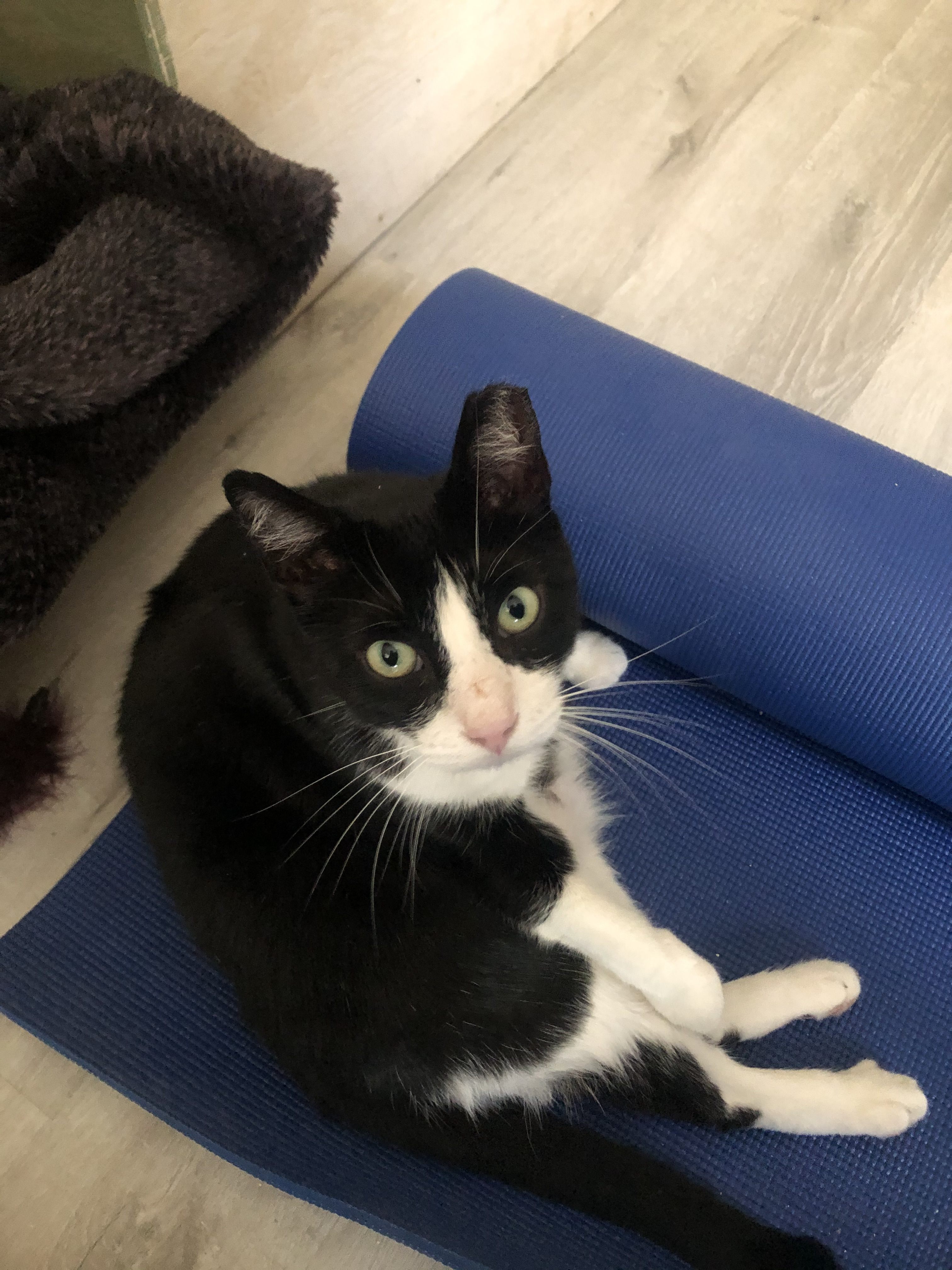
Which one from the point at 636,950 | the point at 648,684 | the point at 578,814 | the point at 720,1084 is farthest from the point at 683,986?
the point at 648,684

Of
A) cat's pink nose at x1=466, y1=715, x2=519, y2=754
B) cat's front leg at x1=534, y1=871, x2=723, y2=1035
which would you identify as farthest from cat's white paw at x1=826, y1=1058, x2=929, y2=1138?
cat's pink nose at x1=466, y1=715, x2=519, y2=754

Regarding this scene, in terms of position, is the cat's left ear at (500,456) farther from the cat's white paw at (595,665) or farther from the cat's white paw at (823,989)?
the cat's white paw at (823,989)

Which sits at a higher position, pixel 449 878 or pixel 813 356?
pixel 813 356

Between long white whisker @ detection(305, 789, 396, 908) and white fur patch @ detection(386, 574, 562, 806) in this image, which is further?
long white whisker @ detection(305, 789, 396, 908)

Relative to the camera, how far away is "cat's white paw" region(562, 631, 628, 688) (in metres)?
1.20

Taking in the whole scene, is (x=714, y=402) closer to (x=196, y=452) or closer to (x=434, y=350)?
(x=434, y=350)

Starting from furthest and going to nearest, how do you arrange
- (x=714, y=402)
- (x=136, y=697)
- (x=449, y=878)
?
1. (x=714, y=402)
2. (x=136, y=697)
3. (x=449, y=878)

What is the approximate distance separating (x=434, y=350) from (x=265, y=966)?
0.85 m

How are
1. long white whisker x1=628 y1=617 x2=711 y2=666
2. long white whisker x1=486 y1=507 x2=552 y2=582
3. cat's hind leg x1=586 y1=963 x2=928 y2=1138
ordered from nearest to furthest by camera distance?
long white whisker x1=486 y1=507 x2=552 y2=582 < cat's hind leg x1=586 y1=963 x2=928 y2=1138 < long white whisker x1=628 y1=617 x2=711 y2=666

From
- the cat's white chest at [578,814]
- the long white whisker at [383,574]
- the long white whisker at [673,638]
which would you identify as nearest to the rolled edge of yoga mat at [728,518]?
the long white whisker at [673,638]

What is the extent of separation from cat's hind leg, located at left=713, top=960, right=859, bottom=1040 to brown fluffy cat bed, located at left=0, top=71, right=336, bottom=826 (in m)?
1.04

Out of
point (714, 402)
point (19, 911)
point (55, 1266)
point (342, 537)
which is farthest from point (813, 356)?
point (55, 1266)

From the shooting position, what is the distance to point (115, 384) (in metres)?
1.21

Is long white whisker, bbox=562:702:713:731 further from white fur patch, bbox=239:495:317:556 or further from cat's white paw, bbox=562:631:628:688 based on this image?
white fur patch, bbox=239:495:317:556
